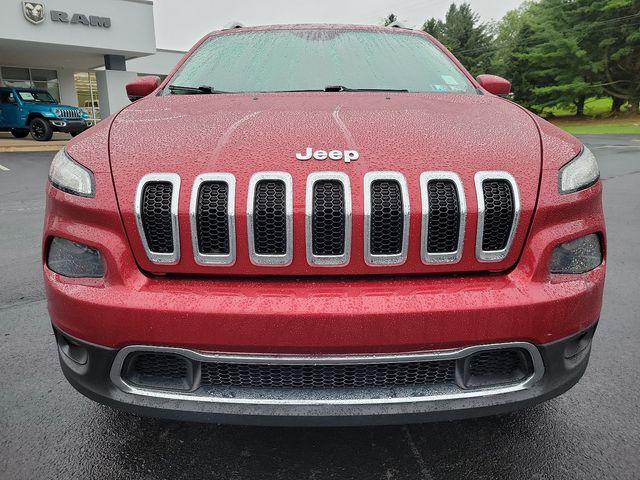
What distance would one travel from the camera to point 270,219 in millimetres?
1475

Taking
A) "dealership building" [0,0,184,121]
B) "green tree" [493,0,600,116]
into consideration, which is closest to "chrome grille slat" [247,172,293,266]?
"dealership building" [0,0,184,121]

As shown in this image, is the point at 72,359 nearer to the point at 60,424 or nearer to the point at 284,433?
the point at 60,424

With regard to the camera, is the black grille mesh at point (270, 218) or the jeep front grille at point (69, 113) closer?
the black grille mesh at point (270, 218)

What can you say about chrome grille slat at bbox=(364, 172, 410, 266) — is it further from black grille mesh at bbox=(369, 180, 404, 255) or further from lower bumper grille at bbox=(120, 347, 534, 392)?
lower bumper grille at bbox=(120, 347, 534, 392)

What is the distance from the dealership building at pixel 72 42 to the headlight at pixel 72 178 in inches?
749

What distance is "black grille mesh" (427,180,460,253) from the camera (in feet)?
4.92

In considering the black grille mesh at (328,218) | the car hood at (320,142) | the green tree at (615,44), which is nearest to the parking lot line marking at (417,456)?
the car hood at (320,142)

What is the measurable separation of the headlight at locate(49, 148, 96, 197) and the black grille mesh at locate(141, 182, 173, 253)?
194mm

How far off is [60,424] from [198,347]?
105cm

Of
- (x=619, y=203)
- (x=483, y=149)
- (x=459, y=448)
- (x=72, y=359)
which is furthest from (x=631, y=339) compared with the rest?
(x=619, y=203)

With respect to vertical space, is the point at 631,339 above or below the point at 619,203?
above

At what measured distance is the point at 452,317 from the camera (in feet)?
4.73

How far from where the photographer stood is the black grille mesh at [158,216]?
1.51m

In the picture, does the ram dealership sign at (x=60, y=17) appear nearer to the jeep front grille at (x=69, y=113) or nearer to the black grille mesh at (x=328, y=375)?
the jeep front grille at (x=69, y=113)
